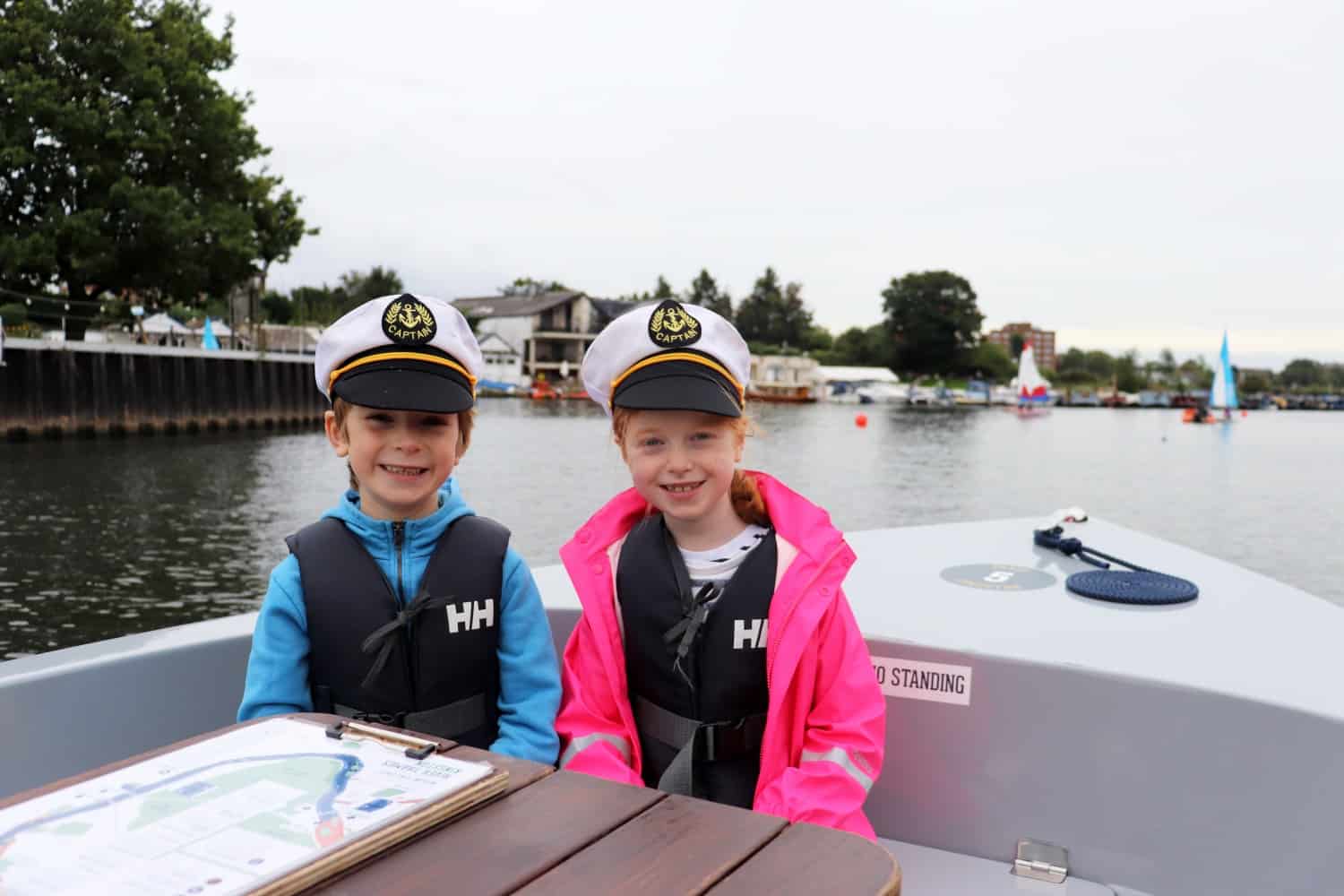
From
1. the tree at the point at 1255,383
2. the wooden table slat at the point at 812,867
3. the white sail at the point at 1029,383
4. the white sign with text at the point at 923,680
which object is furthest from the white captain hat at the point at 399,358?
the tree at the point at 1255,383

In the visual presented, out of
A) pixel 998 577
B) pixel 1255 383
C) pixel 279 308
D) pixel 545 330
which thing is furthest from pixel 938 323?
pixel 998 577

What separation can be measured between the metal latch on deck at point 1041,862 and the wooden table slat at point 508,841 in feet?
4.24

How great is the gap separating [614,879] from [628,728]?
979mm

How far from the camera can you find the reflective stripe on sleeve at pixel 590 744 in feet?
6.14

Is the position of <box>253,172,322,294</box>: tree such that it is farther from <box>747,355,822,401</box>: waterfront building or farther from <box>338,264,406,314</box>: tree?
<box>747,355,822,401</box>: waterfront building

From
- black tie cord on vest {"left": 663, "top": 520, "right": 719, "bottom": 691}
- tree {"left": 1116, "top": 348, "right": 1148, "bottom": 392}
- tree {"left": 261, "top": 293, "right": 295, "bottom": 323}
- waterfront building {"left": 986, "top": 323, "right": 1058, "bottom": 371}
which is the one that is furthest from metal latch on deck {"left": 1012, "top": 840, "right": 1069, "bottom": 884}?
waterfront building {"left": 986, "top": 323, "right": 1058, "bottom": 371}

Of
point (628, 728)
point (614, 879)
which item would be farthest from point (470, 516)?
point (614, 879)

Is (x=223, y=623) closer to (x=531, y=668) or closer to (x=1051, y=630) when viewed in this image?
(x=531, y=668)

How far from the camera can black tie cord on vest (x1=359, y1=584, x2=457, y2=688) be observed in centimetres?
182

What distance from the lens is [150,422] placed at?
2564 centimetres

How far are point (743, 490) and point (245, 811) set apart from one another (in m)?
1.21

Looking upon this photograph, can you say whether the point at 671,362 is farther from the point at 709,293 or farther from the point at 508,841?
the point at 709,293

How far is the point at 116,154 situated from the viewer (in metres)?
26.5

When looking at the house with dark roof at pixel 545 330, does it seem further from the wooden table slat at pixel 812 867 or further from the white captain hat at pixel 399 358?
the wooden table slat at pixel 812 867
